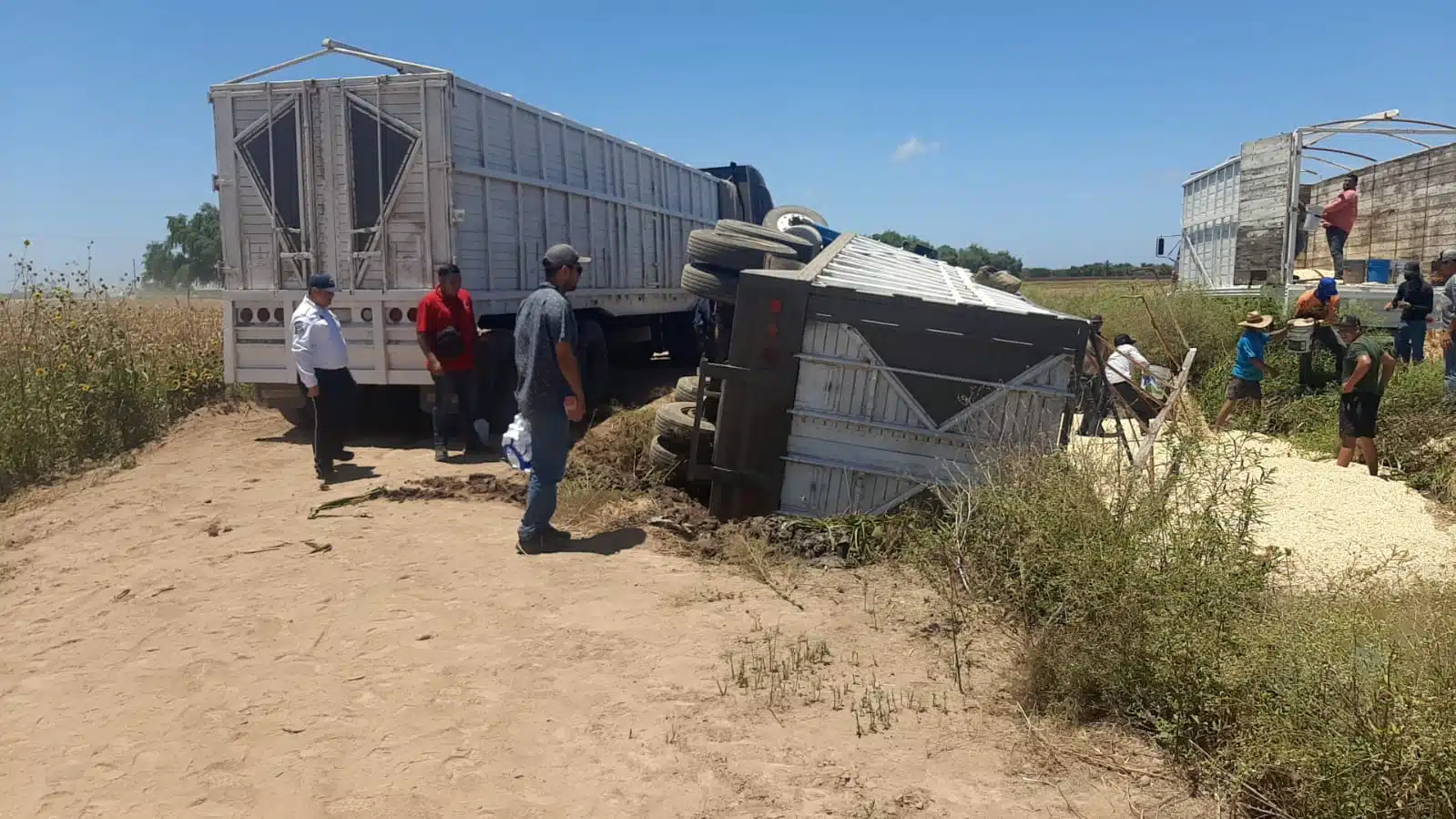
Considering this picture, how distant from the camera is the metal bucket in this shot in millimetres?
10867

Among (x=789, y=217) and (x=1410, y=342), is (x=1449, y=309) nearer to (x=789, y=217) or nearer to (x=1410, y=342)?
(x=1410, y=342)

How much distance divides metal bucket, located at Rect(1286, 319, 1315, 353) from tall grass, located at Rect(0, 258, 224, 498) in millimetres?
12287

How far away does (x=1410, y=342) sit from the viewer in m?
11.4

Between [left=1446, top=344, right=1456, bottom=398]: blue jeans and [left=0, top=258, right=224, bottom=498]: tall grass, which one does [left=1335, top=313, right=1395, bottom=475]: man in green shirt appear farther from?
[left=0, top=258, right=224, bottom=498]: tall grass

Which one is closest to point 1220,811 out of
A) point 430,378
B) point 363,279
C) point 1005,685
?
point 1005,685

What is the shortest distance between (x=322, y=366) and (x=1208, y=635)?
6.75m

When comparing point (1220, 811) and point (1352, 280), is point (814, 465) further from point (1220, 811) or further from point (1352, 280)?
point (1352, 280)

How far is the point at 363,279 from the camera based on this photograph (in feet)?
29.8

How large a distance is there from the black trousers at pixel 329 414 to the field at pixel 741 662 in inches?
40.5

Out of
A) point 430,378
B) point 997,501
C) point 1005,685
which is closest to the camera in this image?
point 1005,685

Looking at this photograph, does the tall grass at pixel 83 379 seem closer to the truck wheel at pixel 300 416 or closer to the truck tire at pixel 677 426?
the truck wheel at pixel 300 416

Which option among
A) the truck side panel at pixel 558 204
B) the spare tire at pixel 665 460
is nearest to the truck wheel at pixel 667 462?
the spare tire at pixel 665 460

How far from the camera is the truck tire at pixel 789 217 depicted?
579 inches

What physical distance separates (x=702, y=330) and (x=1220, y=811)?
12167 millimetres
